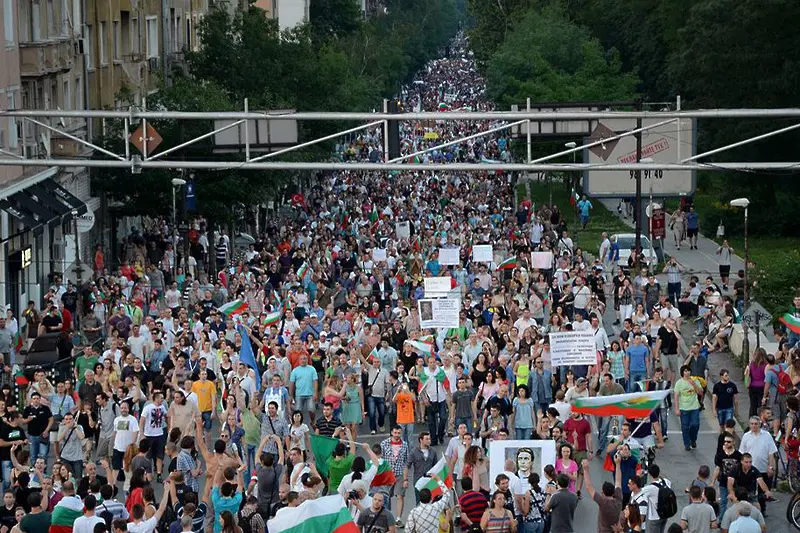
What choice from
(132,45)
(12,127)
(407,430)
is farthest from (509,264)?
(132,45)

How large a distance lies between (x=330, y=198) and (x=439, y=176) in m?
10.7

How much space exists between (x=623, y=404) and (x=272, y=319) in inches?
426

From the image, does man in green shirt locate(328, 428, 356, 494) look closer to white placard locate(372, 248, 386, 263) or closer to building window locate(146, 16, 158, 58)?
white placard locate(372, 248, 386, 263)

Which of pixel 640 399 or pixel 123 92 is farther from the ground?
pixel 123 92

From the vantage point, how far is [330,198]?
7069 cm

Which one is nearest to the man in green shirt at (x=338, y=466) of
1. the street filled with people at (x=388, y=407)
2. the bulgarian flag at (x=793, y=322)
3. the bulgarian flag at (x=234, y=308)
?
the street filled with people at (x=388, y=407)

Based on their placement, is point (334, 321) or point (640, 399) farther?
point (334, 321)

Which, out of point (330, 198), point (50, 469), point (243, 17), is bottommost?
point (50, 469)

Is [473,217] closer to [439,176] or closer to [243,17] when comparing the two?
[243,17]

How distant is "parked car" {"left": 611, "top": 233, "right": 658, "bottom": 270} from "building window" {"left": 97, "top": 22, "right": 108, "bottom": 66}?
17462 millimetres

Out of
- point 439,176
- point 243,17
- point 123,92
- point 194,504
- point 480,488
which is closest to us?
point 194,504

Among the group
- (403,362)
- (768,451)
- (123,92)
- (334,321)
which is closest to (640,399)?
(768,451)

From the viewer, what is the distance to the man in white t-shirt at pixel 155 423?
75.3 ft

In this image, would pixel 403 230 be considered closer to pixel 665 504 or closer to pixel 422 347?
pixel 422 347
